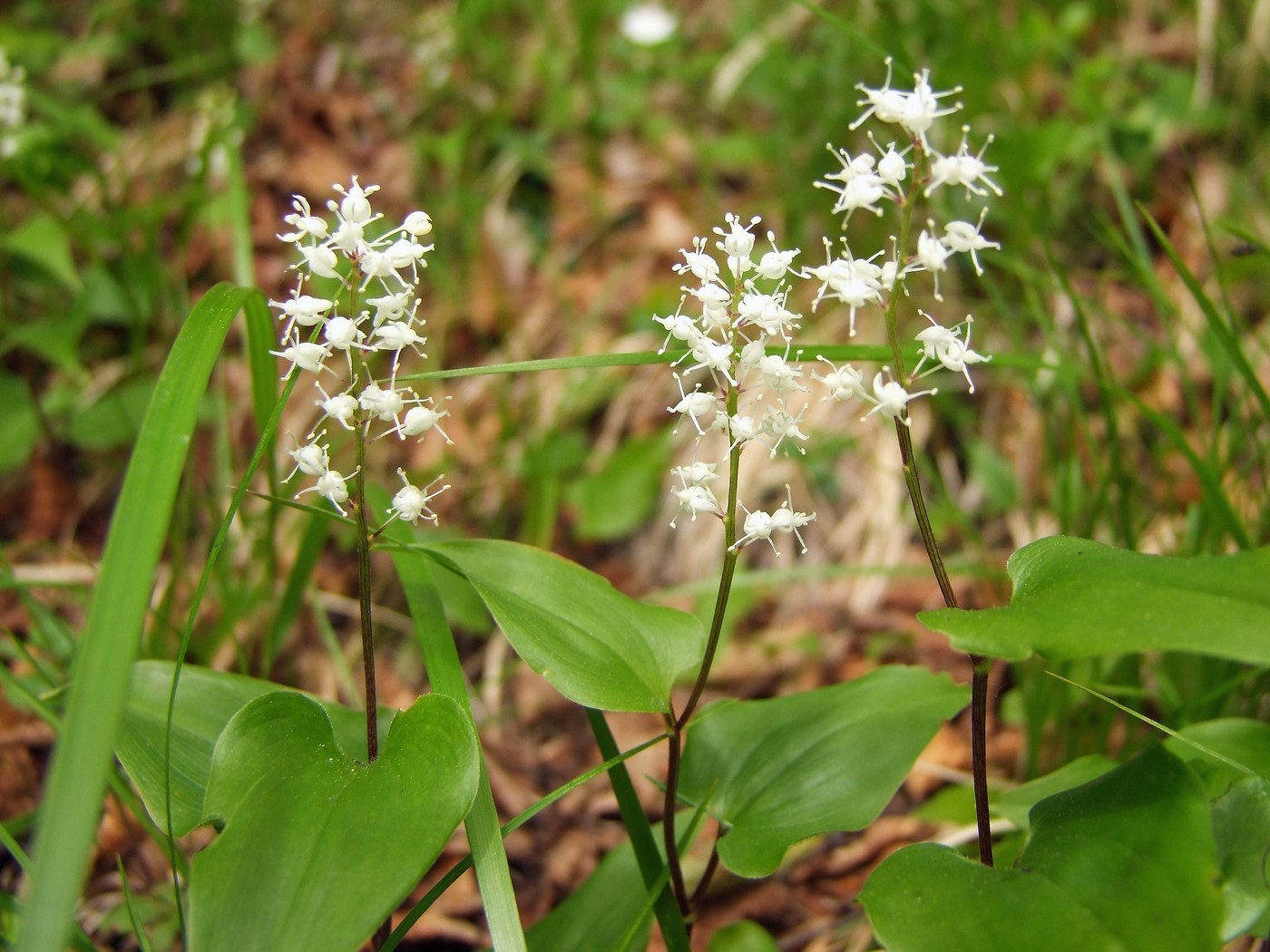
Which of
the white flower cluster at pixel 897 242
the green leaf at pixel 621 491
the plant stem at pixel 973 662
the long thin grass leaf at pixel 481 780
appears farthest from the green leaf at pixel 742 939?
the green leaf at pixel 621 491

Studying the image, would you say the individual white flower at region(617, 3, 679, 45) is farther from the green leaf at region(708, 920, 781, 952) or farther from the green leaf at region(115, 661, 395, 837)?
the green leaf at region(708, 920, 781, 952)

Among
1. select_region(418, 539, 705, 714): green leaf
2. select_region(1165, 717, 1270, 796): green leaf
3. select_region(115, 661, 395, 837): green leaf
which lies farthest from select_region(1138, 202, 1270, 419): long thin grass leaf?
select_region(115, 661, 395, 837): green leaf

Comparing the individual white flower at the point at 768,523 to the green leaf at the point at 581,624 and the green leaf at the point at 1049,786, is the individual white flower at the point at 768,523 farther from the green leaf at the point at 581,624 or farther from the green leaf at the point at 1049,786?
the green leaf at the point at 1049,786

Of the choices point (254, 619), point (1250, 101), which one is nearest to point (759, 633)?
point (254, 619)

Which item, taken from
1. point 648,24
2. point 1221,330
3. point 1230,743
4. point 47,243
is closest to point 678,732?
point 1230,743

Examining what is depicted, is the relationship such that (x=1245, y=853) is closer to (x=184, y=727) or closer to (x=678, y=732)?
(x=678, y=732)

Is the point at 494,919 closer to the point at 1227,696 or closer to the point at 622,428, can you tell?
the point at 1227,696
